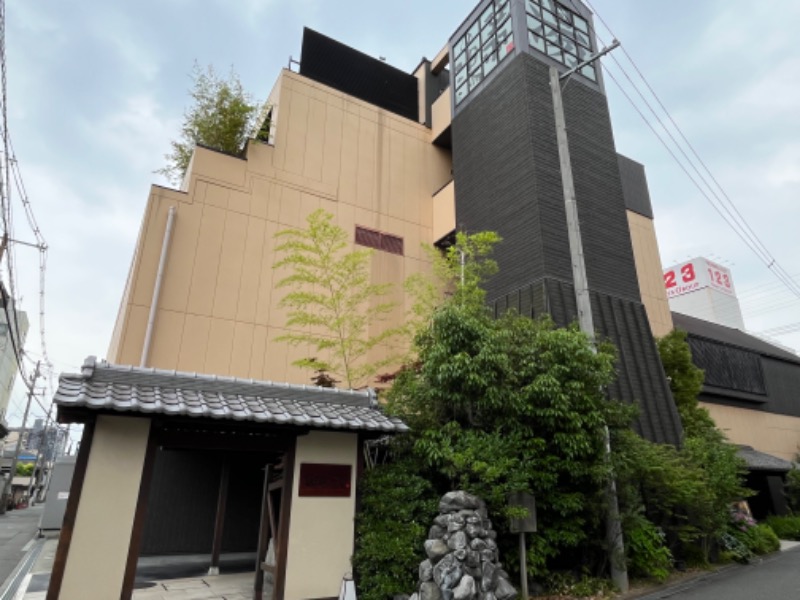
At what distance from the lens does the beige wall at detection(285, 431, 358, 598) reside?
5230 millimetres

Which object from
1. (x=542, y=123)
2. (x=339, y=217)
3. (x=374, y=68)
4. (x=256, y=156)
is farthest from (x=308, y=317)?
(x=374, y=68)

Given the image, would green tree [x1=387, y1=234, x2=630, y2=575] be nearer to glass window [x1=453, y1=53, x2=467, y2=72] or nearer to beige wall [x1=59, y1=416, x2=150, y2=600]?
beige wall [x1=59, y1=416, x2=150, y2=600]

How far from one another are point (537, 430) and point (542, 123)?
755cm

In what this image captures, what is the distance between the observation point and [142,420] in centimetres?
489

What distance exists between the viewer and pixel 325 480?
18.4 ft

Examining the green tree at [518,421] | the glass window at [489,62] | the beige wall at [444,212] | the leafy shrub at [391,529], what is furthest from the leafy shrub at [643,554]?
the glass window at [489,62]

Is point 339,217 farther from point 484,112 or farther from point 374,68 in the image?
point 374,68

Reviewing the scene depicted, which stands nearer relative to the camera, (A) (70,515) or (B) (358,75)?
(A) (70,515)

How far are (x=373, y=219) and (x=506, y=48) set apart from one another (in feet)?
17.7

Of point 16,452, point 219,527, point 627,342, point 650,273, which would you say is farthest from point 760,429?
point 16,452

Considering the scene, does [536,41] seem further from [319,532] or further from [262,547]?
[262,547]

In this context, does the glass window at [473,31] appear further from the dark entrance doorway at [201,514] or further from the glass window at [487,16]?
the dark entrance doorway at [201,514]

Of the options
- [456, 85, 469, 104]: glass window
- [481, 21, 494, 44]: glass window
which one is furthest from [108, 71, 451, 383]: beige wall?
[481, 21, 494, 44]: glass window

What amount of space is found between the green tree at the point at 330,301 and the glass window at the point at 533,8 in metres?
7.43
